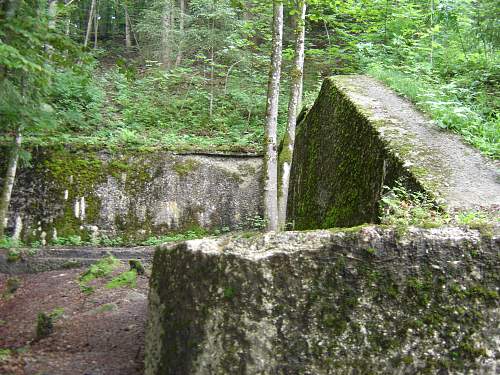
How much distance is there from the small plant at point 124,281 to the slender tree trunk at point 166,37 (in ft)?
51.4

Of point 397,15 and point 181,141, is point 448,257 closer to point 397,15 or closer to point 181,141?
point 397,15

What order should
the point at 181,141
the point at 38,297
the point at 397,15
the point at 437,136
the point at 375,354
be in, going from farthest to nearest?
the point at 181,141 → the point at 397,15 → the point at 38,297 → the point at 437,136 → the point at 375,354

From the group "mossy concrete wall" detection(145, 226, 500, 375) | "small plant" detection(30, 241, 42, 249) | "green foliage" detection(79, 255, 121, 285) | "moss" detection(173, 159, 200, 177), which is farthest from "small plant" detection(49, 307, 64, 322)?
"moss" detection(173, 159, 200, 177)

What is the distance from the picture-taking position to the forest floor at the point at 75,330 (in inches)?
188

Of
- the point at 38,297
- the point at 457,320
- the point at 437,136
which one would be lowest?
the point at 38,297

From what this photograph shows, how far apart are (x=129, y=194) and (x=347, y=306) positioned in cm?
1273

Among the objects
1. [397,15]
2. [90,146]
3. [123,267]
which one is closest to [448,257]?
[123,267]

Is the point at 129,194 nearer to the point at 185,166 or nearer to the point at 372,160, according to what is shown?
the point at 185,166

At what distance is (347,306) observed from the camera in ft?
9.96

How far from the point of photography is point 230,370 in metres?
2.99

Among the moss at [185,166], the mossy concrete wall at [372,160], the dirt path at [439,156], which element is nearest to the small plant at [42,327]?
the mossy concrete wall at [372,160]

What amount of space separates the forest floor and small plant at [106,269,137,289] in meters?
0.10

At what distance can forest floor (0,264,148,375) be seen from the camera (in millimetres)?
4770

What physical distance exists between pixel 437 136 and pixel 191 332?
4164 mm
